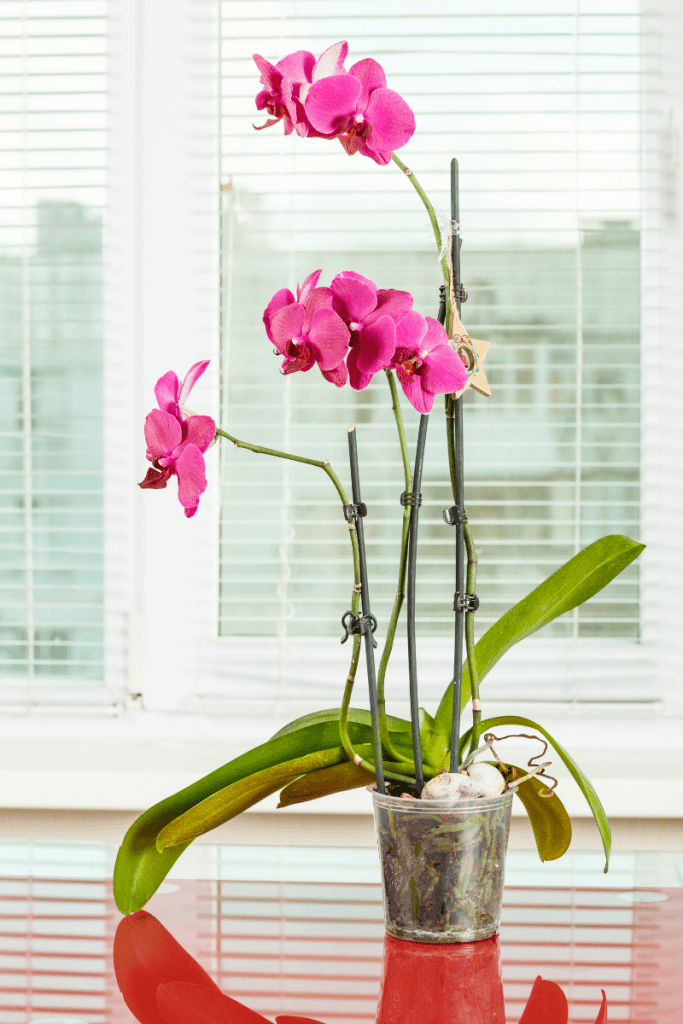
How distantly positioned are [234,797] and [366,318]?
1.09 feet

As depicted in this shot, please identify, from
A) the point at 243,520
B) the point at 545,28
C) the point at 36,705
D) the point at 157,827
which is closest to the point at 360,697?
the point at 243,520

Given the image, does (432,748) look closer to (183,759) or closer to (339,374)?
(339,374)

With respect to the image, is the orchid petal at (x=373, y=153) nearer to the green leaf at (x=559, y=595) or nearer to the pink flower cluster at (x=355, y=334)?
the pink flower cluster at (x=355, y=334)

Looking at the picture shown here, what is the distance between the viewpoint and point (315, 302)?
0.60 metres

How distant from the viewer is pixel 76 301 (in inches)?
58.9

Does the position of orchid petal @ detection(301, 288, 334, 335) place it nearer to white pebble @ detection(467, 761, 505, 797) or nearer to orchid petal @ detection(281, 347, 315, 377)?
orchid petal @ detection(281, 347, 315, 377)

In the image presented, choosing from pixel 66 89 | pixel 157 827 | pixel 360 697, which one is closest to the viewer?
pixel 157 827

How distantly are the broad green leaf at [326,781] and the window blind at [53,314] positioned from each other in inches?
32.2

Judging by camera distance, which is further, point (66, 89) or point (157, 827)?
point (66, 89)

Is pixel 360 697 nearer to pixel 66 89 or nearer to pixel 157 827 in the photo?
pixel 157 827

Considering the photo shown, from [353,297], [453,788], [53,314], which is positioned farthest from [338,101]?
[53,314]

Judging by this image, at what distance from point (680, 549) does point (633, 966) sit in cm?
83

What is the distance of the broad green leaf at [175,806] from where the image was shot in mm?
711

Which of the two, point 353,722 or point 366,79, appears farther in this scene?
point 353,722
